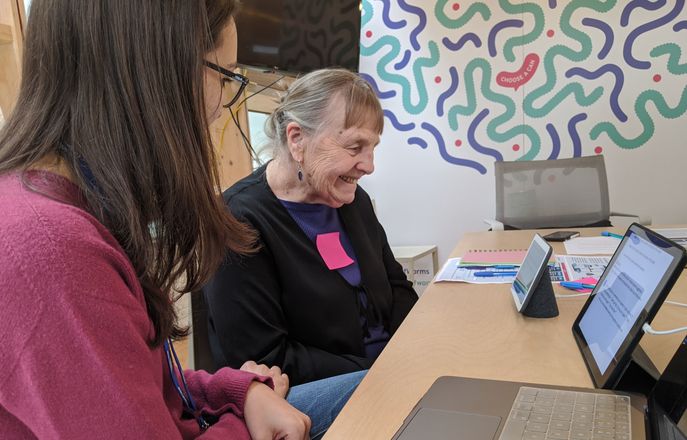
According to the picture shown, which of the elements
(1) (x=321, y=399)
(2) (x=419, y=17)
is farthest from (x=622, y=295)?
(2) (x=419, y=17)

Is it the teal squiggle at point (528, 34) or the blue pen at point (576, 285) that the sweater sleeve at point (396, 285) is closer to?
the blue pen at point (576, 285)

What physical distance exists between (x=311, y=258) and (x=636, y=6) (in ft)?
9.28

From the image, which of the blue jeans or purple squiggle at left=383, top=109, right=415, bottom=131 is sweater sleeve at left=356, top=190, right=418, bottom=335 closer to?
the blue jeans

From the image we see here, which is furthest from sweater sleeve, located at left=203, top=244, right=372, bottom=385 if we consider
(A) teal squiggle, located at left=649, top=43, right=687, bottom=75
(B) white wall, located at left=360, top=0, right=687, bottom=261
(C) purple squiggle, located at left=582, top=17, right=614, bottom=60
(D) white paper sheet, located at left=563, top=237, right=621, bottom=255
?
(A) teal squiggle, located at left=649, top=43, right=687, bottom=75

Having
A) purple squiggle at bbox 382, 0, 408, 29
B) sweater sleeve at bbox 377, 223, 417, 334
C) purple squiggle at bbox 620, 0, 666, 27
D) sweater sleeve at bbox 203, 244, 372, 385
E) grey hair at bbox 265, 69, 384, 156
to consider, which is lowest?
sweater sleeve at bbox 377, 223, 417, 334

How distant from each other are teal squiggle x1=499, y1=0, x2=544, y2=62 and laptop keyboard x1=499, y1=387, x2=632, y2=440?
293 centimetres

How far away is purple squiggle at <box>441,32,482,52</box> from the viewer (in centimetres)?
324

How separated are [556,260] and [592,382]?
0.86 metres

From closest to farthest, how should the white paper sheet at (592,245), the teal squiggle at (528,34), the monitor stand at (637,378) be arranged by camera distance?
the monitor stand at (637,378) → the white paper sheet at (592,245) → the teal squiggle at (528,34)

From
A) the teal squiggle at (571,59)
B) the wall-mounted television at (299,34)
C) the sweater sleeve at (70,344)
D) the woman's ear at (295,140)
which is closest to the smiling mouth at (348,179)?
the woman's ear at (295,140)

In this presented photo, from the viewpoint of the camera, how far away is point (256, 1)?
2463 mm

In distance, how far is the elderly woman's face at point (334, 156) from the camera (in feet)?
4.44

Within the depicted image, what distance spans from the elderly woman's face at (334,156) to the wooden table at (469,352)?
0.40 m

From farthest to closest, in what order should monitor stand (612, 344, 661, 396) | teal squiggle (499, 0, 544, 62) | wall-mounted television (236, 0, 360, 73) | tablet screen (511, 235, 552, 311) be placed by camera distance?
1. teal squiggle (499, 0, 544, 62)
2. wall-mounted television (236, 0, 360, 73)
3. tablet screen (511, 235, 552, 311)
4. monitor stand (612, 344, 661, 396)
